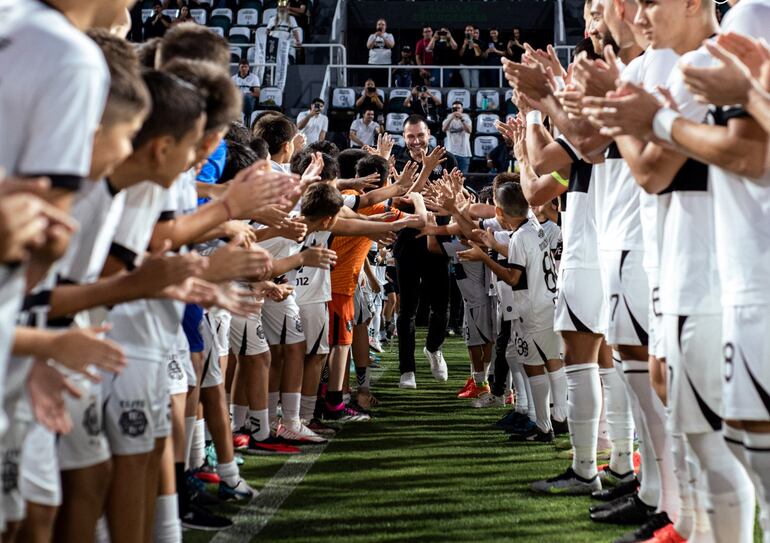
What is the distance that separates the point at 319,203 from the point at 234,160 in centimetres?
86

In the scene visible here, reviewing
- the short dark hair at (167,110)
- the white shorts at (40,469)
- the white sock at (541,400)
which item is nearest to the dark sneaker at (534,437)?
the white sock at (541,400)

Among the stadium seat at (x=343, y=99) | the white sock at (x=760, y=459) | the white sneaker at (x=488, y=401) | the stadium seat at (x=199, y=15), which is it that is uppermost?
the stadium seat at (x=199, y=15)

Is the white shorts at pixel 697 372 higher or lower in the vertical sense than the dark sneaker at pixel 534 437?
higher

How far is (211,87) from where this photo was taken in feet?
9.84

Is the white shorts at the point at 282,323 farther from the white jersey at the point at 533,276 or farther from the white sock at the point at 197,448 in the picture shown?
A: the white jersey at the point at 533,276

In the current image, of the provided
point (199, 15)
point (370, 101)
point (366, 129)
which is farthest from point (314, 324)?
point (199, 15)

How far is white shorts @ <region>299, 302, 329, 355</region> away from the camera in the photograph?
6730mm

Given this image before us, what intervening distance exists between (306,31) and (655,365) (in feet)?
68.7

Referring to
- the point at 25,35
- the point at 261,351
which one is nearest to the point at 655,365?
the point at 25,35

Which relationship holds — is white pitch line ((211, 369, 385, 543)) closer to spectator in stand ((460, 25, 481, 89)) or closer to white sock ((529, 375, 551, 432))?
white sock ((529, 375, 551, 432))

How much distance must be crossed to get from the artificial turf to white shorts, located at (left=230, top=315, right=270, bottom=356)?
687mm

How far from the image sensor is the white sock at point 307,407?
7016mm

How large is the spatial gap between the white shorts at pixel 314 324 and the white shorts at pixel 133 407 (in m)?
3.81

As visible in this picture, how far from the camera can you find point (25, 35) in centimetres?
193
